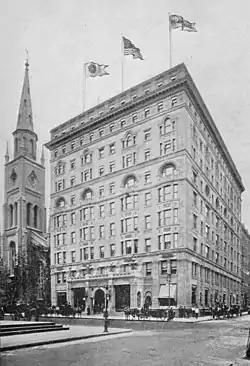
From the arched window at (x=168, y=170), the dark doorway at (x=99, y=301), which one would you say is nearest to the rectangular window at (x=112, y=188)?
the arched window at (x=168, y=170)

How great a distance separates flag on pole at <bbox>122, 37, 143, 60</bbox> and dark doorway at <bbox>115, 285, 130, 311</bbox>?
1375 centimetres

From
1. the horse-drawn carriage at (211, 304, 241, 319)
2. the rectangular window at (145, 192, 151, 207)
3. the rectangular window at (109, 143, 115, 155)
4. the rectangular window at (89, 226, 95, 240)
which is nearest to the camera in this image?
the rectangular window at (145, 192, 151, 207)

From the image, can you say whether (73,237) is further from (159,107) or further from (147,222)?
(159,107)

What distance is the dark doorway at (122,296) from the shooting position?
20.7 meters

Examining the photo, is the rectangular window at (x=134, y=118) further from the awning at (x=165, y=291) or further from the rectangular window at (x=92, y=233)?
the awning at (x=165, y=291)

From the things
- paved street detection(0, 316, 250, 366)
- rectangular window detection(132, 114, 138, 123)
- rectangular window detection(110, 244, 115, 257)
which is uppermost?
rectangular window detection(132, 114, 138, 123)

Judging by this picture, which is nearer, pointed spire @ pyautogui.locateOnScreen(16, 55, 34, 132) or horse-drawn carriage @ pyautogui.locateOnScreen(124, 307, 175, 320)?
pointed spire @ pyautogui.locateOnScreen(16, 55, 34, 132)

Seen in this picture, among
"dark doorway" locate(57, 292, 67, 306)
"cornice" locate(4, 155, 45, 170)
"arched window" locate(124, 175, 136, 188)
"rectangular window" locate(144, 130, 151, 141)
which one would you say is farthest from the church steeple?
"dark doorway" locate(57, 292, 67, 306)

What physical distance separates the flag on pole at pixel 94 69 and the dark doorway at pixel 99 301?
13.9 meters

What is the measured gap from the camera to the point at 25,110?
277 inches

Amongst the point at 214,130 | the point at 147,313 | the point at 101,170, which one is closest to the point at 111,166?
the point at 101,170

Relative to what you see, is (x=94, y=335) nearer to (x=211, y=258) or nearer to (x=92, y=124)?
(x=92, y=124)

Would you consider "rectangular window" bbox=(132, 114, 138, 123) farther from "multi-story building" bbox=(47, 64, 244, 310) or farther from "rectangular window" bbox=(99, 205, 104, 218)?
"rectangular window" bbox=(99, 205, 104, 218)

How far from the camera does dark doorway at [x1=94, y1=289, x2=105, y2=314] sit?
2131cm
